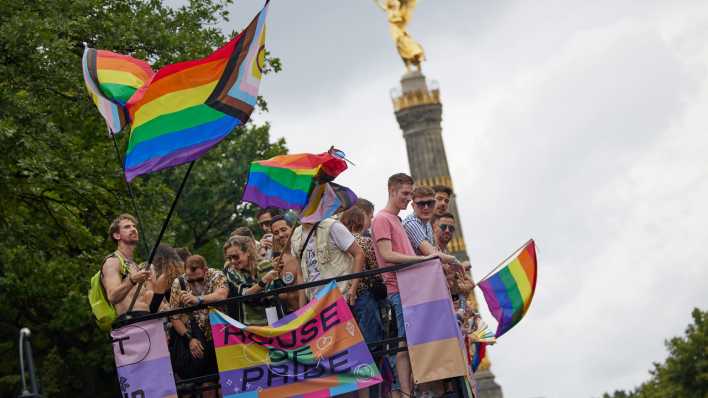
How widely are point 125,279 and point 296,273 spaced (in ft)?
4.79

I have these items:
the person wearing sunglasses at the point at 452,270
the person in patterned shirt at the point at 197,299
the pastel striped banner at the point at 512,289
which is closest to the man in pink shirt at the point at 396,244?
the person wearing sunglasses at the point at 452,270

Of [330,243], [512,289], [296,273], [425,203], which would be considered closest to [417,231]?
[425,203]

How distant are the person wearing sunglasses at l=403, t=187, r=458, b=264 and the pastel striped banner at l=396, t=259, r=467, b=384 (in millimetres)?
658

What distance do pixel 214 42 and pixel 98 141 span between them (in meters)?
3.45

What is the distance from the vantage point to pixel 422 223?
476 inches

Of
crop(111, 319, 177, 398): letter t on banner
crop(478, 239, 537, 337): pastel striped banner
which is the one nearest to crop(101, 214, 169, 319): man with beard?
crop(111, 319, 177, 398): letter t on banner

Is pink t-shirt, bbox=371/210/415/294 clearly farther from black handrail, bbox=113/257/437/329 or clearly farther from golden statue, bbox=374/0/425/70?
golden statue, bbox=374/0/425/70

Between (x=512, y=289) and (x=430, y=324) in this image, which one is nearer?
(x=430, y=324)

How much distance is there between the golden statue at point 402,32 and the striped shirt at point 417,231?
58.0 meters

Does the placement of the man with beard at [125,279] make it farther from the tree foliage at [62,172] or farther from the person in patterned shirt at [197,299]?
the tree foliage at [62,172]

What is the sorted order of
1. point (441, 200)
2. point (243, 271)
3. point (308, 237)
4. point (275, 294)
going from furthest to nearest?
point (441, 200) < point (243, 271) < point (308, 237) < point (275, 294)

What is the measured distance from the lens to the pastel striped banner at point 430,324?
36.2ft

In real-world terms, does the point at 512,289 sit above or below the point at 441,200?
below

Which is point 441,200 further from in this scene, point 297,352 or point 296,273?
point 297,352
